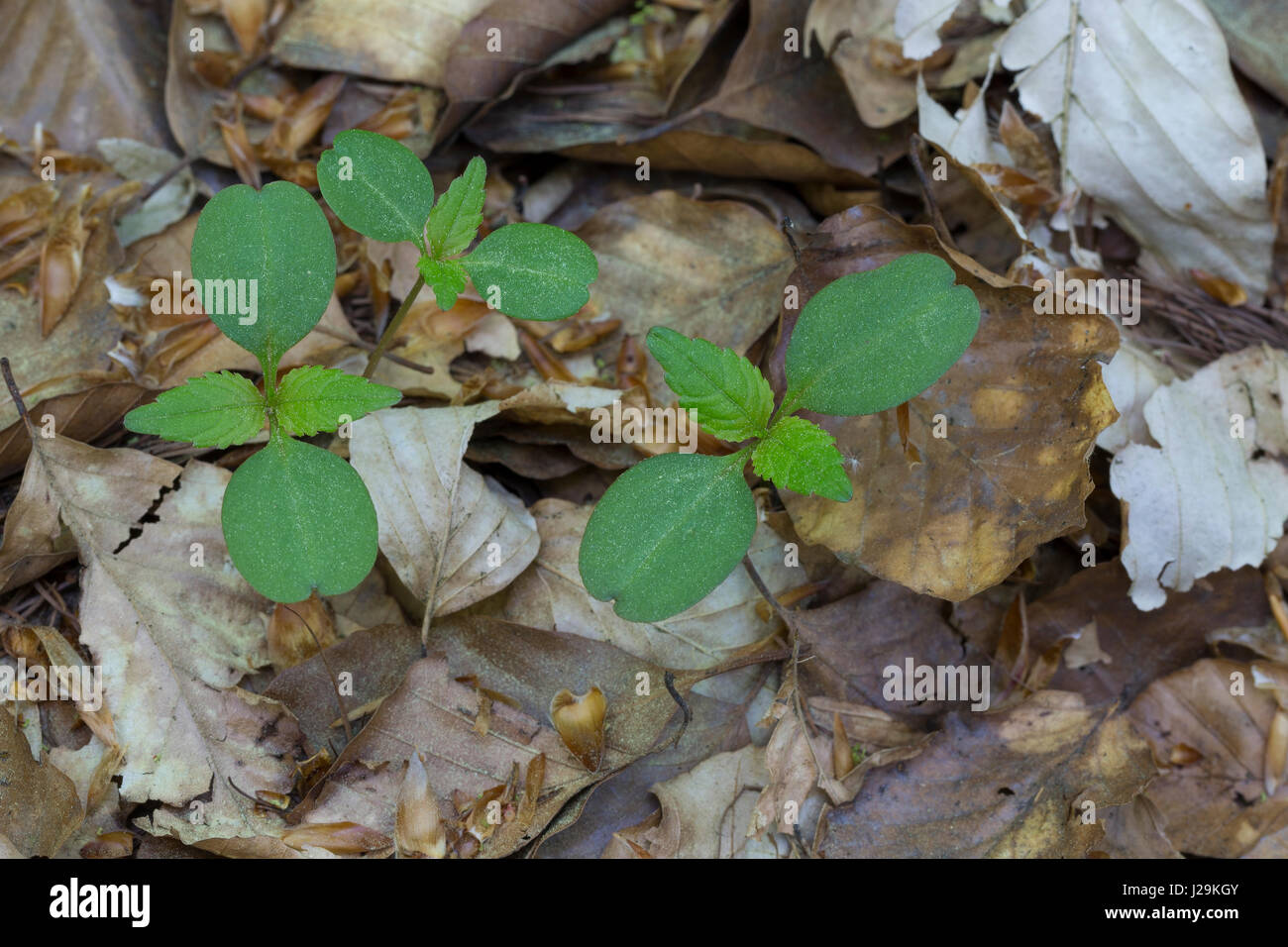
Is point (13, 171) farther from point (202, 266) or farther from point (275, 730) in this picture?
point (275, 730)

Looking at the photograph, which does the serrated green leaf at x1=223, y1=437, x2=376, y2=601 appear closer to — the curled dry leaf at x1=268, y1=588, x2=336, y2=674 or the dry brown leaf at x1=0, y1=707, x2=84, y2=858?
the curled dry leaf at x1=268, y1=588, x2=336, y2=674

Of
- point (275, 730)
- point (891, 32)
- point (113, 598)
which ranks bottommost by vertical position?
point (275, 730)

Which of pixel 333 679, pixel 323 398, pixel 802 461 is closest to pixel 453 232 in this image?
pixel 323 398

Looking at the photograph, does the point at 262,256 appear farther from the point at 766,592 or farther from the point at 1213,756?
the point at 1213,756

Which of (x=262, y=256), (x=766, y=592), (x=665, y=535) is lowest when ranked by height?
(x=766, y=592)

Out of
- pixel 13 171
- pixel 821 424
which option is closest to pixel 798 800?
pixel 821 424

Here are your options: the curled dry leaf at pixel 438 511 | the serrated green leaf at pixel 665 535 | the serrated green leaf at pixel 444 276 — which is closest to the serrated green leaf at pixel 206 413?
the curled dry leaf at pixel 438 511
